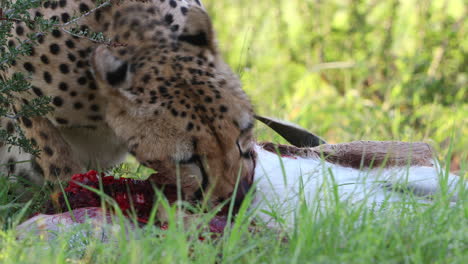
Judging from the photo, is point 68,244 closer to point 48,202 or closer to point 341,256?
point 48,202

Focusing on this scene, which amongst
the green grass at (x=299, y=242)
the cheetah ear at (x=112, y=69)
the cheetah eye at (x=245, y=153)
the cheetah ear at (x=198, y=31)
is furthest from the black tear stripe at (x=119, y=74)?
the green grass at (x=299, y=242)

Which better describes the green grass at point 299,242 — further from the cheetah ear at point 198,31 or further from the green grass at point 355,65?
the cheetah ear at point 198,31

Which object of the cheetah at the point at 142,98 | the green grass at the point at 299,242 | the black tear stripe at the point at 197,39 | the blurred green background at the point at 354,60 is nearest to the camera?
the green grass at the point at 299,242

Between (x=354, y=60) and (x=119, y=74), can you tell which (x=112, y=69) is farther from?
(x=354, y=60)

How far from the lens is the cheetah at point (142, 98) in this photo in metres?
2.08

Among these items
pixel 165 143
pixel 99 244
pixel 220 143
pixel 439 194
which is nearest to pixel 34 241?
pixel 99 244

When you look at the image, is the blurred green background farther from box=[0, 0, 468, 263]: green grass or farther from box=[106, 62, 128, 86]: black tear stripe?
box=[106, 62, 128, 86]: black tear stripe

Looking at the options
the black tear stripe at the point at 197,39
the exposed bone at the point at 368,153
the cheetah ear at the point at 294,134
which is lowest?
the cheetah ear at the point at 294,134

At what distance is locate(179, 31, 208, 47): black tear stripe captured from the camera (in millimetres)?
2387

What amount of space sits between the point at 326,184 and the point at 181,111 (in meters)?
0.53

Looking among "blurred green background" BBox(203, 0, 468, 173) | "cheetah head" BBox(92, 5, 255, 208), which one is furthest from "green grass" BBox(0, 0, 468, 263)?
"cheetah head" BBox(92, 5, 255, 208)

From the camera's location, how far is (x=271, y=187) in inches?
83.7

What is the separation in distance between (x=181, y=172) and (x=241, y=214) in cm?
41

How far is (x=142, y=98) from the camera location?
2.18m
